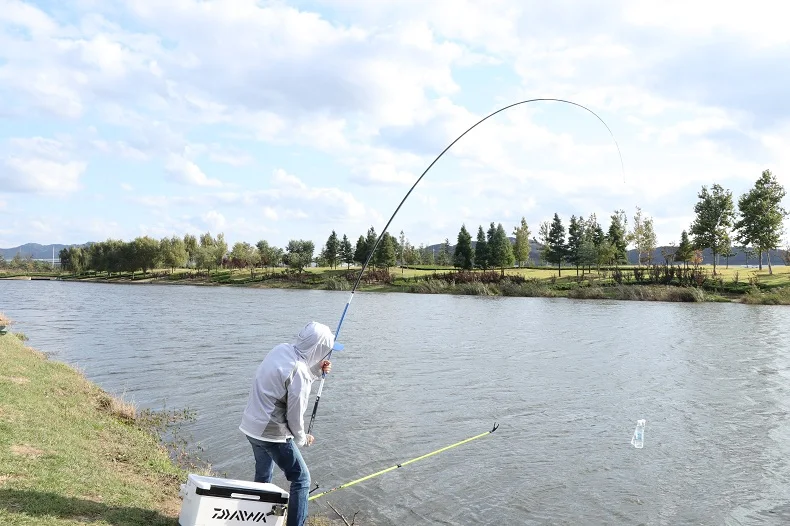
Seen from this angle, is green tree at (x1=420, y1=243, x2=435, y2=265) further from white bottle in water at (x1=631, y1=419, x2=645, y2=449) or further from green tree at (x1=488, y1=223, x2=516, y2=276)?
white bottle in water at (x1=631, y1=419, x2=645, y2=449)

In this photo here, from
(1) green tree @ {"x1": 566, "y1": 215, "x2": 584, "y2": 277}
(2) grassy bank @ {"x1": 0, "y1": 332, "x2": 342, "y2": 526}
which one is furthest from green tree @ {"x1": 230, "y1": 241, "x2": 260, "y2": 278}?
(2) grassy bank @ {"x1": 0, "y1": 332, "x2": 342, "y2": 526}

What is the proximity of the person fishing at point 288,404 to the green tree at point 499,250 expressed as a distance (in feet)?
288

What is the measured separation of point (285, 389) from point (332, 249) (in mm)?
109555

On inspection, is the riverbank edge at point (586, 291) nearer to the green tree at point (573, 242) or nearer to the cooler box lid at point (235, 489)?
the green tree at point (573, 242)

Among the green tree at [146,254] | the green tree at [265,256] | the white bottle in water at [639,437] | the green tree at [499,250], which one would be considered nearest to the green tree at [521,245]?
the green tree at [499,250]

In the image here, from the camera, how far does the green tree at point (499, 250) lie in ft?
304

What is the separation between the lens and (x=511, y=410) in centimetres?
1528

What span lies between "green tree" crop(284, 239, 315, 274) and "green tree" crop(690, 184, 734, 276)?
6102 cm

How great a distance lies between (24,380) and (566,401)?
1321cm

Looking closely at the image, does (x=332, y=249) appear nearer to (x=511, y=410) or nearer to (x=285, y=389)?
(x=511, y=410)

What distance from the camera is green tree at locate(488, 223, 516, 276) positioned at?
92.7m

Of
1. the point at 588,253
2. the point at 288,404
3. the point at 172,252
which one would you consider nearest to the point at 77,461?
the point at 288,404

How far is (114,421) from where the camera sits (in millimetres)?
11273

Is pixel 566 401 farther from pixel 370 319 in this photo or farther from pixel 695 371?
pixel 370 319
